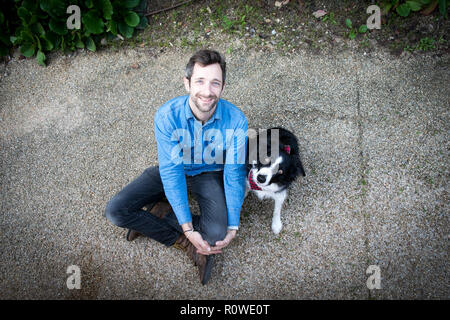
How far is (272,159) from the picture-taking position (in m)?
2.03

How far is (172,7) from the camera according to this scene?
3.67 metres

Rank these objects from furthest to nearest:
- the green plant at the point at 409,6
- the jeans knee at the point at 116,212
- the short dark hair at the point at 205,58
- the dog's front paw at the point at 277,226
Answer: the green plant at the point at 409,6
the dog's front paw at the point at 277,226
the jeans knee at the point at 116,212
the short dark hair at the point at 205,58

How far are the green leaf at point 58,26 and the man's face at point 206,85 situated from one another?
8.53 feet

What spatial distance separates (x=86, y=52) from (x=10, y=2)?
116cm

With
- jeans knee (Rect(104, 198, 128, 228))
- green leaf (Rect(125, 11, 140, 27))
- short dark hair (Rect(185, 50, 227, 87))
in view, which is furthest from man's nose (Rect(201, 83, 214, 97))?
green leaf (Rect(125, 11, 140, 27))

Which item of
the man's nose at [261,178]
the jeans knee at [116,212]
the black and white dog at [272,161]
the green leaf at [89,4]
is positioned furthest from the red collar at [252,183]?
the green leaf at [89,4]

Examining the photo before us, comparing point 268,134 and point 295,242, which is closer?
point 268,134

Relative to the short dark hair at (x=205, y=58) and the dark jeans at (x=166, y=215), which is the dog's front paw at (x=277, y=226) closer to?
the dark jeans at (x=166, y=215)

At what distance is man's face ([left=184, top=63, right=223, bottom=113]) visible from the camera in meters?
1.97

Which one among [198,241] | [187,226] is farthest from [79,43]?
[198,241]

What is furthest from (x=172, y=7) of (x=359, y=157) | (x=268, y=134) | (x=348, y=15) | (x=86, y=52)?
(x=359, y=157)

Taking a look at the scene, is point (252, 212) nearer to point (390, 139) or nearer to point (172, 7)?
point (390, 139)

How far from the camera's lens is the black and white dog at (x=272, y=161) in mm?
2053
